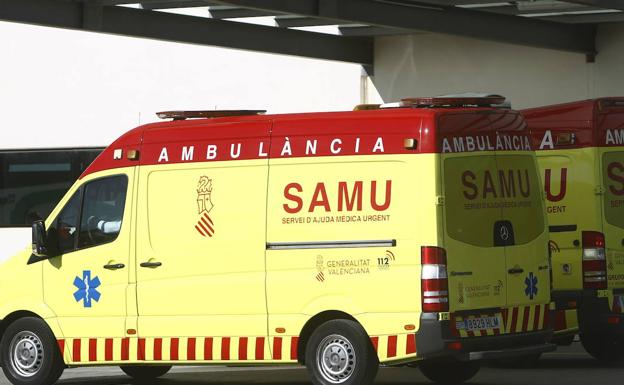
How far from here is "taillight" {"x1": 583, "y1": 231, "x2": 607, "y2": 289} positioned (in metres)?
13.9

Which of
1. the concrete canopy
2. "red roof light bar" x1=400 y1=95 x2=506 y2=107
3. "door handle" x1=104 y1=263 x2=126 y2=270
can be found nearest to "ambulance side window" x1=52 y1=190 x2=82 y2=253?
"door handle" x1=104 y1=263 x2=126 y2=270

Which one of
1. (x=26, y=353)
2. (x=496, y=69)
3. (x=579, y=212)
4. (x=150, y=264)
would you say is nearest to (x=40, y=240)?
(x=26, y=353)

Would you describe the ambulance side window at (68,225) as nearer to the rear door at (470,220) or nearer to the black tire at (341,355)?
the black tire at (341,355)

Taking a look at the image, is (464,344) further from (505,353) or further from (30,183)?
(30,183)

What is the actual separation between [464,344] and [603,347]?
157 inches

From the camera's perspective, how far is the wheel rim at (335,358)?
11.8m

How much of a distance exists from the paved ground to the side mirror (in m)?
1.44

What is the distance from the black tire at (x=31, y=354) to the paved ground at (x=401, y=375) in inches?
28.4

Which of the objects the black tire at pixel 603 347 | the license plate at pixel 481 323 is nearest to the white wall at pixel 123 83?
the black tire at pixel 603 347

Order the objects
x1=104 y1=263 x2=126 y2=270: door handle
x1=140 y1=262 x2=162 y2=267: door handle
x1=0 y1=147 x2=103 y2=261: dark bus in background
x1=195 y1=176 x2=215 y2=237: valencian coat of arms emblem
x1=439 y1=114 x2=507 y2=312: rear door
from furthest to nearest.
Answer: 1. x1=0 y1=147 x2=103 y2=261: dark bus in background
2. x1=104 y1=263 x2=126 y2=270: door handle
3. x1=140 y1=262 x2=162 y2=267: door handle
4. x1=195 y1=176 x2=215 y2=237: valencian coat of arms emblem
5. x1=439 y1=114 x2=507 y2=312: rear door

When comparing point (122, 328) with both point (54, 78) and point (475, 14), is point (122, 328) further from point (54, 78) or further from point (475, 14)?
point (54, 78)

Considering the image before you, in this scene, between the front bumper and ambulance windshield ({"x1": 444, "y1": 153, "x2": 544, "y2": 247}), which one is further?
ambulance windshield ({"x1": 444, "y1": 153, "x2": 544, "y2": 247})

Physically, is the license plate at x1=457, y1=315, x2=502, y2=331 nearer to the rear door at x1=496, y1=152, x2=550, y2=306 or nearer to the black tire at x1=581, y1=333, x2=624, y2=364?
the rear door at x1=496, y1=152, x2=550, y2=306

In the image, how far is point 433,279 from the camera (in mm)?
11391
